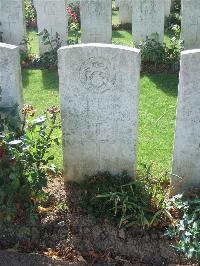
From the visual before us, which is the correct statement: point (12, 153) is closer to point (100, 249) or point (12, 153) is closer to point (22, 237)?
point (22, 237)

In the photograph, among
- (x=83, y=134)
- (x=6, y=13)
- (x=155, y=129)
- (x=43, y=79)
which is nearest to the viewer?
(x=83, y=134)

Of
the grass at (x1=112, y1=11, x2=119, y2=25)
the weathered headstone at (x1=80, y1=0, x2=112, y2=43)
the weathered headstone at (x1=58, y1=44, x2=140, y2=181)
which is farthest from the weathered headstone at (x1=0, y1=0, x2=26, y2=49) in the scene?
the weathered headstone at (x1=58, y1=44, x2=140, y2=181)

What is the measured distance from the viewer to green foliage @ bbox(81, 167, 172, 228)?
4.41 metres

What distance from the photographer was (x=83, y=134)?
4852 millimetres

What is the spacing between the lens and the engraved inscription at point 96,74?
14.5 ft

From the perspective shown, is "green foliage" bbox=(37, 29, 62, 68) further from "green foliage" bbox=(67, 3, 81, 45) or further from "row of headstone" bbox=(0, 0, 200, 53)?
"green foliage" bbox=(67, 3, 81, 45)

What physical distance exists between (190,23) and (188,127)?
5379 millimetres

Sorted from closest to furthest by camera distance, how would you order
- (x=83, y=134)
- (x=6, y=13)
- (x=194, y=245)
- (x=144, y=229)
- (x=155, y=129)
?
(x=194, y=245) → (x=144, y=229) → (x=83, y=134) → (x=155, y=129) → (x=6, y=13)

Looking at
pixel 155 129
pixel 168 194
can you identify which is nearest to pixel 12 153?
pixel 168 194

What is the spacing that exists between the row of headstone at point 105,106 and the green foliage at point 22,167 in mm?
359

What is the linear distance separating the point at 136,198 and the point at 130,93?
109 centimetres

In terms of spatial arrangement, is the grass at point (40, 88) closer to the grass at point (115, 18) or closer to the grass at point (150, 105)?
the grass at point (150, 105)

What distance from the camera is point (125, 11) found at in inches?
507

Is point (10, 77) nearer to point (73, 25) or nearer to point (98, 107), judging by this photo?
point (98, 107)
